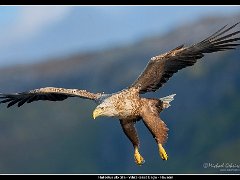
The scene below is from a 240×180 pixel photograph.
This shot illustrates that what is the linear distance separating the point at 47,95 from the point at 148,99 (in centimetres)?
278

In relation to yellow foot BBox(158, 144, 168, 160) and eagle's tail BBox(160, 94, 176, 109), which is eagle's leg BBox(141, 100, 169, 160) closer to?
yellow foot BBox(158, 144, 168, 160)

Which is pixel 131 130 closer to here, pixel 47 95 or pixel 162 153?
pixel 162 153

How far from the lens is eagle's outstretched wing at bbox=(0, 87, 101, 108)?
14.9 meters

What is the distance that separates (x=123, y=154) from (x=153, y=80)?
6107 cm

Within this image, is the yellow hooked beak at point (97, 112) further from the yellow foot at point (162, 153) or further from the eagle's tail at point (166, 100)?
the eagle's tail at point (166, 100)

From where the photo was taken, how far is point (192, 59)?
575 inches

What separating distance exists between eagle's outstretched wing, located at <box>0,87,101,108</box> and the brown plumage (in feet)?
0.08

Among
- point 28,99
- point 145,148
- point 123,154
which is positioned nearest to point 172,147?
point 123,154


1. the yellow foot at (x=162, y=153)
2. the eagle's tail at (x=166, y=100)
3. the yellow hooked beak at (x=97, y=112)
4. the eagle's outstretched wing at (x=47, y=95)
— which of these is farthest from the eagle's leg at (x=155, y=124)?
the eagle's outstretched wing at (x=47, y=95)

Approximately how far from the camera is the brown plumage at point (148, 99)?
14.1m

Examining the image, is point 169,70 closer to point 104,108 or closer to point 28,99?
point 104,108

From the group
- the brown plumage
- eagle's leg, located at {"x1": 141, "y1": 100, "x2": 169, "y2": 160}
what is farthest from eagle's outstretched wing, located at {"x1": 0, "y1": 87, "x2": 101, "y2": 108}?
eagle's leg, located at {"x1": 141, "y1": 100, "x2": 169, "y2": 160}

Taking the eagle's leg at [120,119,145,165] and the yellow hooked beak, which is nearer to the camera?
the yellow hooked beak
